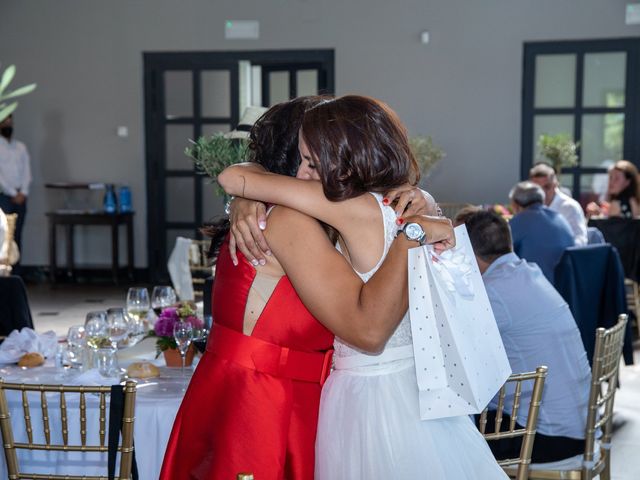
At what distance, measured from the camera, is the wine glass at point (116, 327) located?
117 inches

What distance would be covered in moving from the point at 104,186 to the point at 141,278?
3.79 ft

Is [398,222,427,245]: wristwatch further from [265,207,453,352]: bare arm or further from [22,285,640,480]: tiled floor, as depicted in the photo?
[22,285,640,480]: tiled floor

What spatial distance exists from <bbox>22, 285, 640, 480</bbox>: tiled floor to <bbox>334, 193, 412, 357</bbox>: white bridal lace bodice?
275 centimetres

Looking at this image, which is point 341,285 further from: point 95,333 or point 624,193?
point 624,193

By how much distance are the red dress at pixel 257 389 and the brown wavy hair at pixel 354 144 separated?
250 mm

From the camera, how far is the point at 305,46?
409 inches

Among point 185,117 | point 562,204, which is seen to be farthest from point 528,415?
point 185,117

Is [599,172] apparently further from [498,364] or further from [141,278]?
[498,364]

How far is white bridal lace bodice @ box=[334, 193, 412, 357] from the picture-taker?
1805 mm

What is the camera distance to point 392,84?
10.3 metres

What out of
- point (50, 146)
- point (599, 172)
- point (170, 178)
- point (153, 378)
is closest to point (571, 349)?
point (153, 378)

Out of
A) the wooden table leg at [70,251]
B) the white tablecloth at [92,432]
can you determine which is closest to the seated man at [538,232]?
the white tablecloth at [92,432]

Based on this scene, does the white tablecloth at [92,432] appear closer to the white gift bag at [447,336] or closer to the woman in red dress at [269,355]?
the woman in red dress at [269,355]

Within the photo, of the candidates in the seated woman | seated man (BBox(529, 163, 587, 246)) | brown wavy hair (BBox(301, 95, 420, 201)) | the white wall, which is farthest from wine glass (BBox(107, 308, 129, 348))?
the white wall
